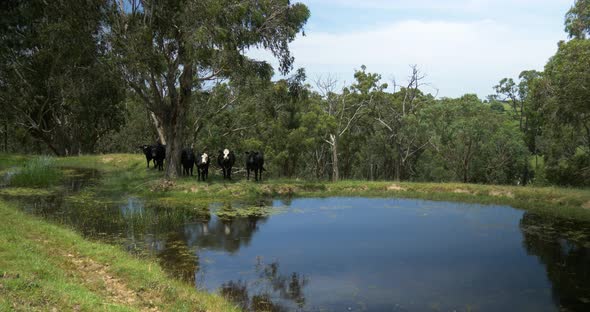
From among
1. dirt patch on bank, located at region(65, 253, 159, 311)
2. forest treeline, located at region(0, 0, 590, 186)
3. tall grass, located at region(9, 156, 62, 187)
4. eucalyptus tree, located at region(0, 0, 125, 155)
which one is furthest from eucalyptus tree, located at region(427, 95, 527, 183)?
dirt patch on bank, located at region(65, 253, 159, 311)

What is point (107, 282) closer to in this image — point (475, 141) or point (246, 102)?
point (246, 102)

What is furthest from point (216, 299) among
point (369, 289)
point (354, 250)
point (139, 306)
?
point (354, 250)

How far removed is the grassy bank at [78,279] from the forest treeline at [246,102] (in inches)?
402

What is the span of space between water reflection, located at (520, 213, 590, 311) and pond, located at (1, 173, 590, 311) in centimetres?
3

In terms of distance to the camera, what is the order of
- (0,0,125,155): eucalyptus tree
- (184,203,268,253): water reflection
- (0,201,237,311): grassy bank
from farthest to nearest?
(0,0,125,155): eucalyptus tree
(184,203,268,253): water reflection
(0,201,237,311): grassy bank

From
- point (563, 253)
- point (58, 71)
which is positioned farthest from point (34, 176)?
point (563, 253)

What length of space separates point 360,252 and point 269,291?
3412mm

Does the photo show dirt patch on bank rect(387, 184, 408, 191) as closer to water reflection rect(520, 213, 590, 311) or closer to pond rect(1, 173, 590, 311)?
pond rect(1, 173, 590, 311)

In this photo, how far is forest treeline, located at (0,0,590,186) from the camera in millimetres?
19422

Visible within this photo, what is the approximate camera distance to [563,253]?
11.8m

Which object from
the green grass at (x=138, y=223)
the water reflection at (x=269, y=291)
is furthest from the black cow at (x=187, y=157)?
the water reflection at (x=269, y=291)

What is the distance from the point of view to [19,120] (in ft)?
135

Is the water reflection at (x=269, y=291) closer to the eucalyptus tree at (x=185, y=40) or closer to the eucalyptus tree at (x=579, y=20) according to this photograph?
the eucalyptus tree at (x=185, y=40)

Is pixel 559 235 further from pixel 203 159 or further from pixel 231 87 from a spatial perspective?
pixel 231 87
